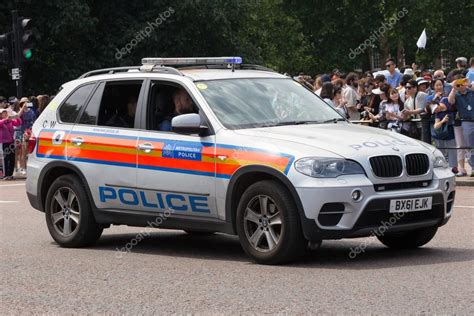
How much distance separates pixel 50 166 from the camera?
41.4ft

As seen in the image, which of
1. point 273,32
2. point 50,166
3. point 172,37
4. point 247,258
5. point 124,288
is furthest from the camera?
point 273,32

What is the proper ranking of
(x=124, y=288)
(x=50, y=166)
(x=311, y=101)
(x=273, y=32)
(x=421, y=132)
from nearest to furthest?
(x=124, y=288), (x=311, y=101), (x=50, y=166), (x=421, y=132), (x=273, y=32)

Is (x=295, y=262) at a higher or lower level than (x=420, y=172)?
lower

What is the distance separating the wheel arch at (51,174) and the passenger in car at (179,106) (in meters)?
1.17

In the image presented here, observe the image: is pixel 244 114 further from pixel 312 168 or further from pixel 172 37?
pixel 172 37

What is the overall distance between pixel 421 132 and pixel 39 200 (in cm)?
968

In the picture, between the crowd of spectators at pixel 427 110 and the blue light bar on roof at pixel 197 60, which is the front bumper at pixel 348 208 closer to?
the blue light bar on roof at pixel 197 60

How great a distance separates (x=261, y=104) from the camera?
37.0 feet

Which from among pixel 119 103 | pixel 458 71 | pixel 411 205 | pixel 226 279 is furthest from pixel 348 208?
pixel 458 71

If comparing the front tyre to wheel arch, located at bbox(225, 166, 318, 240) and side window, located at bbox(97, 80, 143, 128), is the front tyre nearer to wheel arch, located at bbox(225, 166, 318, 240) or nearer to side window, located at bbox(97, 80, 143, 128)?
wheel arch, located at bbox(225, 166, 318, 240)

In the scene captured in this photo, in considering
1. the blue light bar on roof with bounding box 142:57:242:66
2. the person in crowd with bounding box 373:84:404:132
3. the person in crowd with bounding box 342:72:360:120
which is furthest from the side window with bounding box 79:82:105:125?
the person in crowd with bounding box 342:72:360:120

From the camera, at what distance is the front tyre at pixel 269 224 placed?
10070 mm

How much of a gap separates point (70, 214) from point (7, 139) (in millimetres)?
15061

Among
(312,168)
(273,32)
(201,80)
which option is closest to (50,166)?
(201,80)
